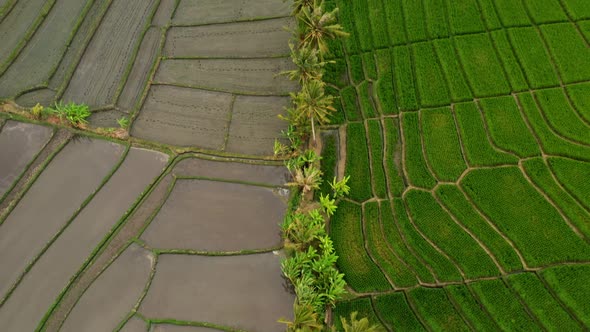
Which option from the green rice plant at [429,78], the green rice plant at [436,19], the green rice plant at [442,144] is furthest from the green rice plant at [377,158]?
the green rice plant at [436,19]

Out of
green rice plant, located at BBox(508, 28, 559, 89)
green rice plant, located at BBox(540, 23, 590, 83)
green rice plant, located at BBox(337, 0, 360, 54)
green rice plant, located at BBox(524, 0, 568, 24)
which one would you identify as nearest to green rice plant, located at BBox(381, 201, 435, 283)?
green rice plant, located at BBox(337, 0, 360, 54)

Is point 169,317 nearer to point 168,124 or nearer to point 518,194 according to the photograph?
point 168,124

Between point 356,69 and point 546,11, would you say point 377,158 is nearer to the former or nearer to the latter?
point 356,69

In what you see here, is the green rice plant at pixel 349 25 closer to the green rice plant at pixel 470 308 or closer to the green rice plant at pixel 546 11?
the green rice plant at pixel 546 11

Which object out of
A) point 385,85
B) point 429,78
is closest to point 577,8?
point 429,78

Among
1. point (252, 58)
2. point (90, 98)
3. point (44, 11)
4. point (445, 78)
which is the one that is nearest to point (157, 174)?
point (90, 98)

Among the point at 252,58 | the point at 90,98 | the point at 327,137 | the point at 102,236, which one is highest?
the point at 252,58
